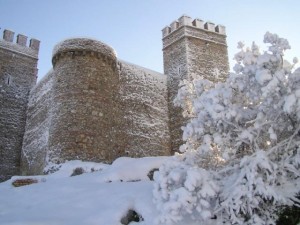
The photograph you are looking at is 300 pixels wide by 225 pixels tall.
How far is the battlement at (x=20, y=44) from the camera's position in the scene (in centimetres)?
1820

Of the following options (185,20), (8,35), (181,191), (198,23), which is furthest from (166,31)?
(181,191)

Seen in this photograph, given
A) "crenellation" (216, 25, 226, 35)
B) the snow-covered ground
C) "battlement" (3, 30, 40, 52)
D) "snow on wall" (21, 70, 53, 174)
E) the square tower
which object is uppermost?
"crenellation" (216, 25, 226, 35)

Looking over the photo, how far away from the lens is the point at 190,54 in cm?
1711

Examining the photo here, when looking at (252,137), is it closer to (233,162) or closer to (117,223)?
(233,162)

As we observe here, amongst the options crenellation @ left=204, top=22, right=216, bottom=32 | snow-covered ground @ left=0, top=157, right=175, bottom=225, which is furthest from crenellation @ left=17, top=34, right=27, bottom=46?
snow-covered ground @ left=0, top=157, right=175, bottom=225

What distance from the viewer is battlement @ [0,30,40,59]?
59.7 ft

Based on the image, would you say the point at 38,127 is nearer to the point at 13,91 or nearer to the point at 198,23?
the point at 13,91

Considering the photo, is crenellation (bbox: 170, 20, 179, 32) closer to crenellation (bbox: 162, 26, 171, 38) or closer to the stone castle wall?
crenellation (bbox: 162, 26, 171, 38)

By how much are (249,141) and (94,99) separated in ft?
29.5

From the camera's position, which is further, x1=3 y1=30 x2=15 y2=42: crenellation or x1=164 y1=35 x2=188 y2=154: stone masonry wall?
x1=3 y1=30 x2=15 y2=42: crenellation

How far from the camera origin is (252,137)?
17.1ft

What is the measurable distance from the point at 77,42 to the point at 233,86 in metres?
9.68

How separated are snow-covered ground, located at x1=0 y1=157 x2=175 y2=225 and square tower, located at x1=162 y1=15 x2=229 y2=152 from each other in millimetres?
8071

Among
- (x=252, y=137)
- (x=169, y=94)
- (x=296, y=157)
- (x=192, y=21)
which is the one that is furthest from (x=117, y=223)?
(x=192, y=21)
